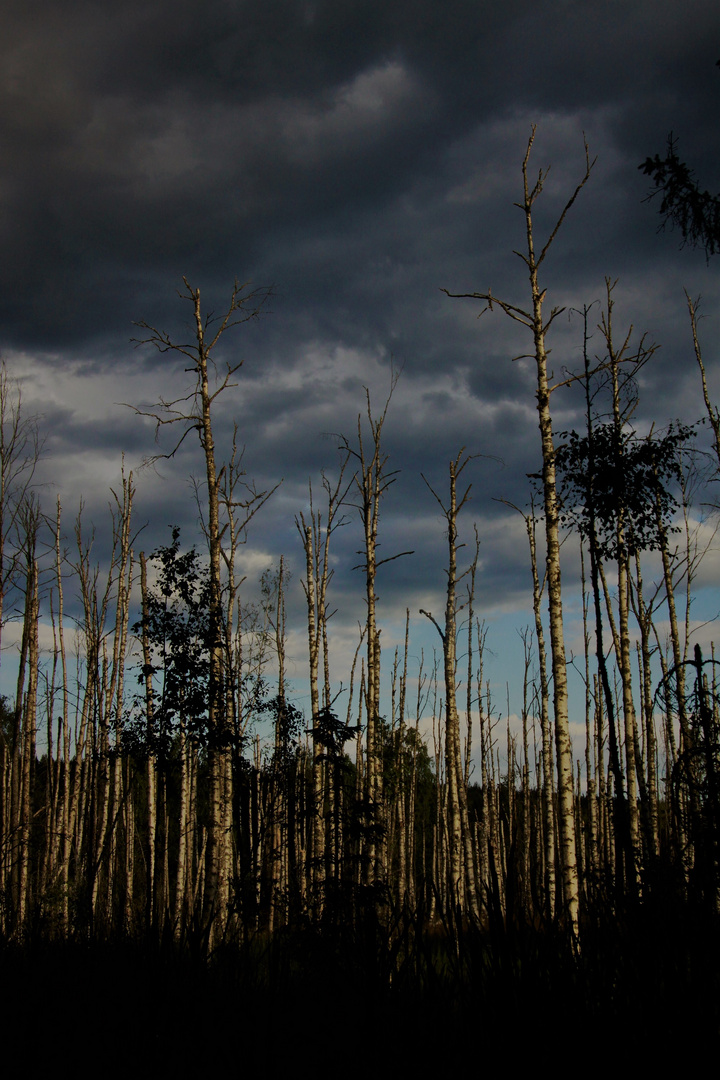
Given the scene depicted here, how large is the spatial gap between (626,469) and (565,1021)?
1263 cm

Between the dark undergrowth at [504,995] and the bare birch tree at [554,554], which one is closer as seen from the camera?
the dark undergrowth at [504,995]

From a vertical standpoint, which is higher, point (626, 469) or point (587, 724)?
point (626, 469)

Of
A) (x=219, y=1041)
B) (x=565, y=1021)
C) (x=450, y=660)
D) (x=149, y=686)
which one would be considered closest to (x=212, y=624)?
(x=149, y=686)

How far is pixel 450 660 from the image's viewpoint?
1633cm

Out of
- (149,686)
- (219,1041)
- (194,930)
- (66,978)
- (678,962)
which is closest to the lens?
(678,962)

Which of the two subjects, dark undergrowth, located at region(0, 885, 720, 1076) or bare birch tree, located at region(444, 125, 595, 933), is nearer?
dark undergrowth, located at region(0, 885, 720, 1076)

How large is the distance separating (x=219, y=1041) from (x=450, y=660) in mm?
13281

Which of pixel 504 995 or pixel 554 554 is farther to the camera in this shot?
pixel 554 554

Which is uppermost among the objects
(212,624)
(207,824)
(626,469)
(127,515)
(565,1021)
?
(127,515)

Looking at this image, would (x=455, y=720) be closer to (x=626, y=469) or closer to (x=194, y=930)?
(x=626, y=469)

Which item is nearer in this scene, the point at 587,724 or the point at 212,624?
the point at 212,624

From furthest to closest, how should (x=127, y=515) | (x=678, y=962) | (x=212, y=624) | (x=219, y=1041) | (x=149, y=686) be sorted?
(x=127, y=515) → (x=149, y=686) → (x=212, y=624) → (x=219, y=1041) → (x=678, y=962)

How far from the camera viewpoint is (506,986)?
1964 millimetres

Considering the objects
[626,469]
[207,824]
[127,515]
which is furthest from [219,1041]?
[127,515]
